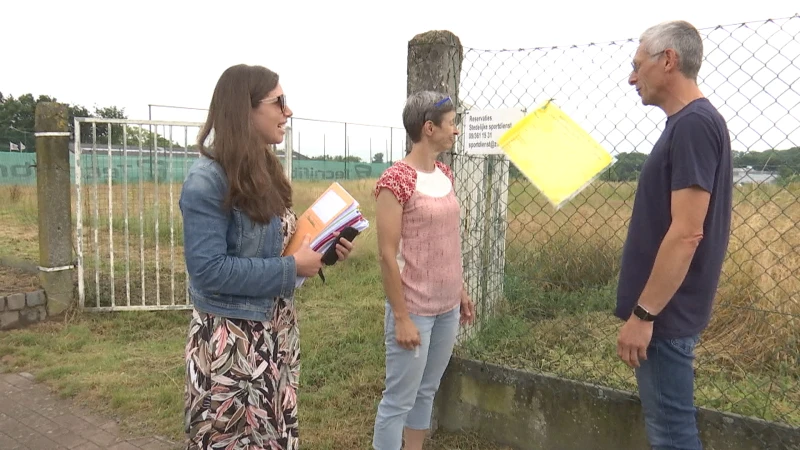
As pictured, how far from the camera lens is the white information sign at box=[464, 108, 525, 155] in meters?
2.69

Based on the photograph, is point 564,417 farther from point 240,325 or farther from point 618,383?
point 240,325

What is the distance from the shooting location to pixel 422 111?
226 cm

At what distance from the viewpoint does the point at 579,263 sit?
15.5 ft

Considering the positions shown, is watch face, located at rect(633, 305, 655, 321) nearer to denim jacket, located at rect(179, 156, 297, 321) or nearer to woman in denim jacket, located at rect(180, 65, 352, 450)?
woman in denim jacket, located at rect(180, 65, 352, 450)

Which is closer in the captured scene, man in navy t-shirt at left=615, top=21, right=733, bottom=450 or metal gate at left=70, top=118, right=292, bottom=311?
man in navy t-shirt at left=615, top=21, right=733, bottom=450

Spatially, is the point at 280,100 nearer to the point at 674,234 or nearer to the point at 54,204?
the point at 674,234

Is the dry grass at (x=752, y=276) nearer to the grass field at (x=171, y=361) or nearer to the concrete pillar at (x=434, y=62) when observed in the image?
the concrete pillar at (x=434, y=62)

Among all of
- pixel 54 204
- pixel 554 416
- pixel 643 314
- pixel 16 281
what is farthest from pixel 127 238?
pixel 643 314

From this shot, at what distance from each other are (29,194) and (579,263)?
39.9ft

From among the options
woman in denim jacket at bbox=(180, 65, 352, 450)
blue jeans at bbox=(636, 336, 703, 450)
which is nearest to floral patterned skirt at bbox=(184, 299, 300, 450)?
woman in denim jacket at bbox=(180, 65, 352, 450)

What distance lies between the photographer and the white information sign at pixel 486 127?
269 cm

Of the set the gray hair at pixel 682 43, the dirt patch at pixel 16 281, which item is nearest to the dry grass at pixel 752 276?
the gray hair at pixel 682 43

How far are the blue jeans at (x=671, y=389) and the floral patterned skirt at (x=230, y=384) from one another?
4.19ft

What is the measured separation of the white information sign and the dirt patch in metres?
4.48
